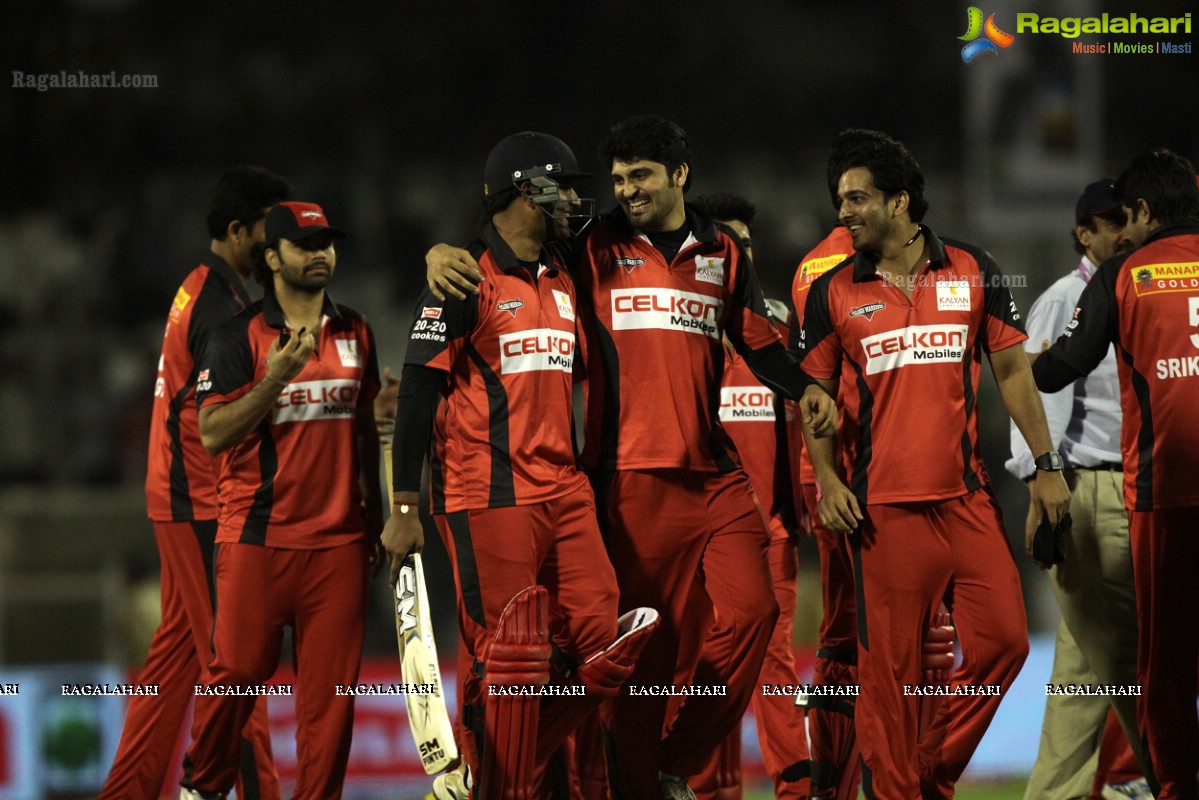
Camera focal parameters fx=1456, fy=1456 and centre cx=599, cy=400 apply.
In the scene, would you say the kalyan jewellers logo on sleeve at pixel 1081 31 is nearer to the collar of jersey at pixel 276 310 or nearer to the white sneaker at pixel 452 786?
the collar of jersey at pixel 276 310

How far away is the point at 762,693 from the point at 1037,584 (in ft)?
18.9

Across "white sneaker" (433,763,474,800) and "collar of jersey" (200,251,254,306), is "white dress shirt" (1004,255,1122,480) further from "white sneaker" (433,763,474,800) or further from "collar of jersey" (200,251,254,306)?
"collar of jersey" (200,251,254,306)

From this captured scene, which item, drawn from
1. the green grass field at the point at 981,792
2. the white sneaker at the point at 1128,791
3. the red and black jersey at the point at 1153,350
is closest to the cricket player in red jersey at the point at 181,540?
the red and black jersey at the point at 1153,350

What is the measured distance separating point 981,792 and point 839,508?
429cm

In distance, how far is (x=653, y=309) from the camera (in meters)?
5.04

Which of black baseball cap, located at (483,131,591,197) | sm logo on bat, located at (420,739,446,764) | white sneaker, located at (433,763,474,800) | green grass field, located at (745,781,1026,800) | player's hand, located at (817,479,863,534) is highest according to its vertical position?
black baseball cap, located at (483,131,591,197)

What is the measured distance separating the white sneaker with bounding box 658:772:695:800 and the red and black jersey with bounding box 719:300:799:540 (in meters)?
1.37

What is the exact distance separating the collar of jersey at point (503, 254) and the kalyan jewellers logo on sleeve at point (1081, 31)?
3.22 meters

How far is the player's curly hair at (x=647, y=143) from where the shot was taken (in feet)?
16.6

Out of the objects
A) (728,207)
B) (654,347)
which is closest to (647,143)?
(654,347)

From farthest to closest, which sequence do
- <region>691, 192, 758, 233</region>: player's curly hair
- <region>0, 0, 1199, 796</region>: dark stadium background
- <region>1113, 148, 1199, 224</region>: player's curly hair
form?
1. <region>0, 0, 1199, 796</region>: dark stadium background
2. <region>691, 192, 758, 233</region>: player's curly hair
3. <region>1113, 148, 1199, 224</region>: player's curly hair

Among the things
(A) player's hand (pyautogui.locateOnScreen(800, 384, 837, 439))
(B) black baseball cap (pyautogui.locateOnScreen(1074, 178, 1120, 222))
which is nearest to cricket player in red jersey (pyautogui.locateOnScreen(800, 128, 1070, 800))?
(A) player's hand (pyautogui.locateOnScreen(800, 384, 837, 439))

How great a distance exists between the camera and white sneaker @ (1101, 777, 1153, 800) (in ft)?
20.1

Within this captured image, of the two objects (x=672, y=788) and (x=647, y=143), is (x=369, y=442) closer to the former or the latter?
(x=647, y=143)
